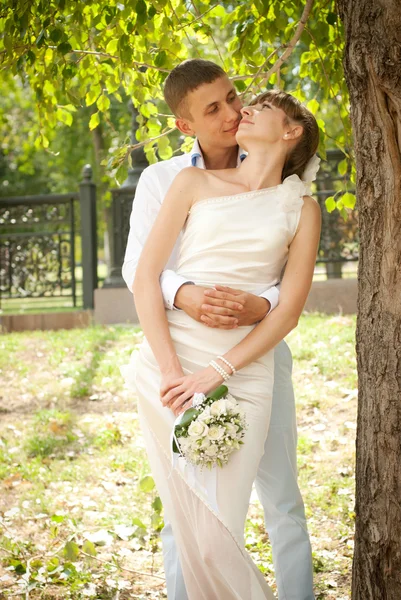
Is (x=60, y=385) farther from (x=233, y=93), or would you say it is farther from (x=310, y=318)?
(x=233, y=93)

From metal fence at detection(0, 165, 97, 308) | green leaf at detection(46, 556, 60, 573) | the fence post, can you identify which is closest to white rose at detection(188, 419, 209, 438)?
green leaf at detection(46, 556, 60, 573)

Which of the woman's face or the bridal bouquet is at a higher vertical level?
the woman's face

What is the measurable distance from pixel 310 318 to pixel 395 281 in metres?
5.82

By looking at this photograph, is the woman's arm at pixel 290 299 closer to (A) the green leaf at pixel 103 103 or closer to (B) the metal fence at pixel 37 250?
(A) the green leaf at pixel 103 103

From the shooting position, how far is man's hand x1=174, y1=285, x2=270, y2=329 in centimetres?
272

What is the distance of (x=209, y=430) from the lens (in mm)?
2547

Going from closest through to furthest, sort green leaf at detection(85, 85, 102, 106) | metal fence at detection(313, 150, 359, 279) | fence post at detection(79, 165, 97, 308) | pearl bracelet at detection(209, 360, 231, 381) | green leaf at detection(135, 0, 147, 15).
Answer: pearl bracelet at detection(209, 360, 231, 381) < green leaf at detection(135, 0, 147, 15) < green leaf at detection(85, 85, 102, 106) < metal fence at detection(313, 150, 359, 279) < fence post at detection(79, 165, 97, 308)

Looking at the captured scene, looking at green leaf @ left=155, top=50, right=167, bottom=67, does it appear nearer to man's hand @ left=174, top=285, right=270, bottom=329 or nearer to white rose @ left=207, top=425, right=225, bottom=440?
man's hand @ left=174, top=285, right=270, bottom=329

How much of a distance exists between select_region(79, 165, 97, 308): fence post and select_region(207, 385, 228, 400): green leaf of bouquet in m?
8.19

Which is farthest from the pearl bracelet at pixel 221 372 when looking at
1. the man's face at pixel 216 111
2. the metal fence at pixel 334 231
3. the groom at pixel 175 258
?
the metal fence at pixel 334 231

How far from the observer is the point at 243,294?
2.74 meters

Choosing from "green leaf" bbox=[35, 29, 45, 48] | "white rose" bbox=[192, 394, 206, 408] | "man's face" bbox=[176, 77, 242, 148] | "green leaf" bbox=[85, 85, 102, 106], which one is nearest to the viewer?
"white rose" bbox=[192, 394, 206, 408]

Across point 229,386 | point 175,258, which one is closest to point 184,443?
point 229,386

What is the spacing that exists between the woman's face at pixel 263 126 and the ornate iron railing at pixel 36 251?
860cm
